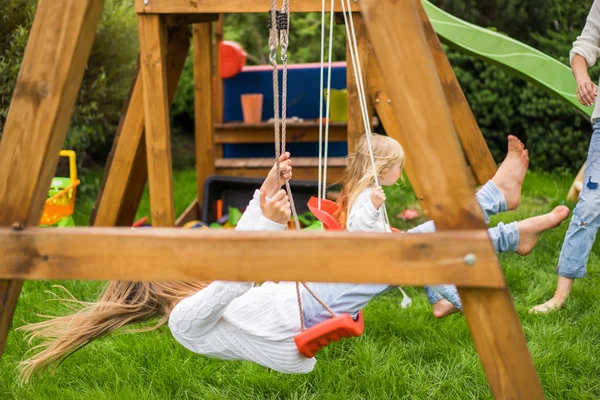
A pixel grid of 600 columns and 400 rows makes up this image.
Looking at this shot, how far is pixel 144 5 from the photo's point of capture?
3.61 metres

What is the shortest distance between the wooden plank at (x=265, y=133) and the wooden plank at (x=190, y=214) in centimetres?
64

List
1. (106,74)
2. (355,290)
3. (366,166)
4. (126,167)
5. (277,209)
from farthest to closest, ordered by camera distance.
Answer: (106,74) → (126,167) → (366,166) → (355,290) → (277,209)

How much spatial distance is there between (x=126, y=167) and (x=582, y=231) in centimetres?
234

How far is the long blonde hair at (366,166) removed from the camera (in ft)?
8.77

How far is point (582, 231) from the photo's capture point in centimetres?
318

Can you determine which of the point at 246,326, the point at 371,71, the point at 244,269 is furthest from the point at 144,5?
the point at 244,269

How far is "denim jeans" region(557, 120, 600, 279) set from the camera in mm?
3096

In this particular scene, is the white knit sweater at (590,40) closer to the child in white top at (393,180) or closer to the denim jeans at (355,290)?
the child in white top at (393,180)

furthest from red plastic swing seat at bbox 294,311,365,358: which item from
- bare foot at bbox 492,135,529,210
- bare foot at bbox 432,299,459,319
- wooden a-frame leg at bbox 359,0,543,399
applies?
bare foot at bbox 492,135,529,210

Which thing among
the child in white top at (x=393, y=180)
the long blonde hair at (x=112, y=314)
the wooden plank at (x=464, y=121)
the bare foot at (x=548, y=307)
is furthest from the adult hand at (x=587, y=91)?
the long blonde hair at (x=112, y=314)

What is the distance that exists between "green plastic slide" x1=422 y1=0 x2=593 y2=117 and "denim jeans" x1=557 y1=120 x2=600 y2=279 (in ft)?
3.37

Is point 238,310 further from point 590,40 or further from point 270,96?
point 270,96

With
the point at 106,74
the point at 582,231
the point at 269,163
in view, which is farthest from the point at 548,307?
the point at 106,74

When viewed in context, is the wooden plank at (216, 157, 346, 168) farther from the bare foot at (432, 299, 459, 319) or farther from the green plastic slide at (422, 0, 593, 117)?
the bare foot at (432, 299, 459, 319)
